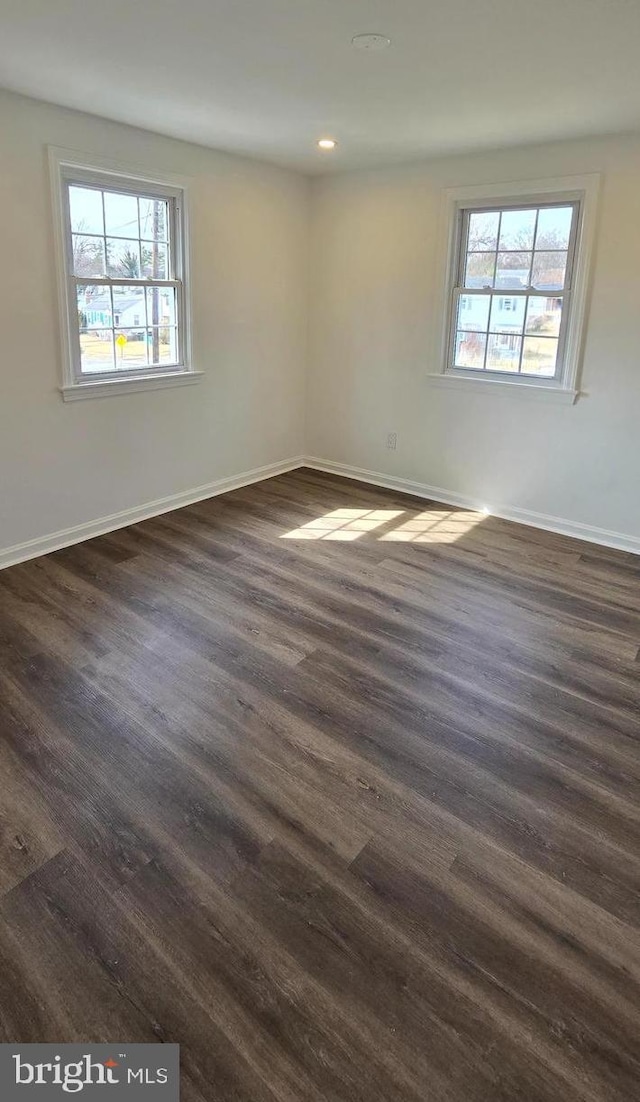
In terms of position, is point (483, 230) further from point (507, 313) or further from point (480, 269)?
point (507, 313)

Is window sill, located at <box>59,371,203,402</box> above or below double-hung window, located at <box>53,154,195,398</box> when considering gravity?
below

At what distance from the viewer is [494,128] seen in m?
3.67

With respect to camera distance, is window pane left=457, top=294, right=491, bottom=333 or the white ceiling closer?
the white ceiling

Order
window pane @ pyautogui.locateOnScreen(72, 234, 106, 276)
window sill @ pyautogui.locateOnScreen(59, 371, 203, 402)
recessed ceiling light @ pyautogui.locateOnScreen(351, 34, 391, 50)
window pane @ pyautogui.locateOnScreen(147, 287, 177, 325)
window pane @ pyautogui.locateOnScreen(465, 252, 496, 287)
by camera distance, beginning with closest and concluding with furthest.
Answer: recessed ceiling light @ pyautogui.locateOnScreen(351, 34, 391, 50), window pane @ pyautogui.locateOnScreen(72, 234, 106, 276), window sill @ pyautogui.locateOnScreen(59, 371, 203, 402), window pane @ pyautogui.locateOnScreen(147, 287, 177, 325), window pane @ pyautogui.locateOnScreen(465, 252, 496, 287)

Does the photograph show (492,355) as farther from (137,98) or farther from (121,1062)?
(121,1062)

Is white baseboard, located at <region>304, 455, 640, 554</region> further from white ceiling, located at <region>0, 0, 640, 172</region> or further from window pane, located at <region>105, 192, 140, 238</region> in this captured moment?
window pane, located at <region>105, 192, 140, 238</region>

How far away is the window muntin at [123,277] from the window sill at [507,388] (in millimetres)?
1917

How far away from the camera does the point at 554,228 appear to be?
417 centimetres

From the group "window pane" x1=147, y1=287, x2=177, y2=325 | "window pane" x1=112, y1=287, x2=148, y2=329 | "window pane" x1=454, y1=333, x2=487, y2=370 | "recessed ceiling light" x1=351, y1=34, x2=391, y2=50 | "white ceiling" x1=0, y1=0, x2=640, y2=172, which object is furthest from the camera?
"window pane" x1=454, y1=333, x2=487, y2=370

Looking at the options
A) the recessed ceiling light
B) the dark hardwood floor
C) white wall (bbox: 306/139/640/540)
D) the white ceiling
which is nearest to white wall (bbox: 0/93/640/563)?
white wall (bbox: 306/139/640/540)

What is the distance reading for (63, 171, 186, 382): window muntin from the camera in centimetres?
378

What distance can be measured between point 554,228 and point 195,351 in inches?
97.7

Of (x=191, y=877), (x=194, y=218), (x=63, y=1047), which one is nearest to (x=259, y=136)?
(x=194, y=218)

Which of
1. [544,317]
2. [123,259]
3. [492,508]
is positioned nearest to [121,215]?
[123,259]
